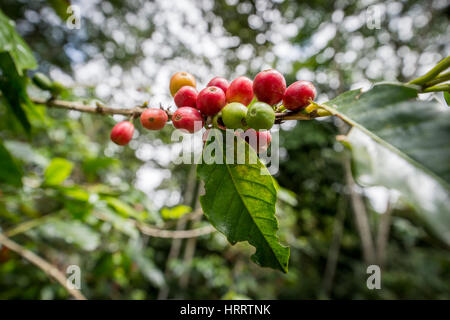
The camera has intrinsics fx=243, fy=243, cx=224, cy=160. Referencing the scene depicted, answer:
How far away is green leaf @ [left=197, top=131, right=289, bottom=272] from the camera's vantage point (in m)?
0.61

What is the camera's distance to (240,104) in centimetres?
60

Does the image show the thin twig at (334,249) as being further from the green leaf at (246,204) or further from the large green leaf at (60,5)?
the large green leaf at (60,5)

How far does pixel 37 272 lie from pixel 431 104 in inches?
127

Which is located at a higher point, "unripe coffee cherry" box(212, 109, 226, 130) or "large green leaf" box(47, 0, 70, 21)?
"large green leaf" box(47, 0, 70, 21)

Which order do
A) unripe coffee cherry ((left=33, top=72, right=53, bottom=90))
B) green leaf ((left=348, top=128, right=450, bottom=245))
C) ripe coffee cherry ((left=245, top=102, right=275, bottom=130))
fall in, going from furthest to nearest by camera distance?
1. unripe coffee cherry ((left=33, top=72, right=53, bottom=90))
2. ripe coffee cherry ((left=245, top=102, right=275, bottom=130))
3. green leaf ((left=348, top=128, right=450, bottom=245))

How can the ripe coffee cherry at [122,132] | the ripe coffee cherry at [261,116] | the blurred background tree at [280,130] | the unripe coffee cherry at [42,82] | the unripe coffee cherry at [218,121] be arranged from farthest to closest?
1. the blurred background tree at [280,130]
2. the unripe coffee cherry at [42,82]
3. the ripe coffee cherry at [122,132]
4. the unripe coffee cherry at [218,121]
5. the ripe coffee cherry at [261,116]

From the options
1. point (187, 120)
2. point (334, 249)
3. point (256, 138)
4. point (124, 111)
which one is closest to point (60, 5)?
point (124, 111)

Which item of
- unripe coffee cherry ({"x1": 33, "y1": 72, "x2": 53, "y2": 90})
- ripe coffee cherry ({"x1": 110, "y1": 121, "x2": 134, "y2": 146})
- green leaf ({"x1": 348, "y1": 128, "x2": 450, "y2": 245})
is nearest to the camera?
green leaf ({"x1": 348, "y1": 128, "x2": 450, "y2": 245})

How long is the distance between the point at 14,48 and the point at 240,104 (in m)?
0.89

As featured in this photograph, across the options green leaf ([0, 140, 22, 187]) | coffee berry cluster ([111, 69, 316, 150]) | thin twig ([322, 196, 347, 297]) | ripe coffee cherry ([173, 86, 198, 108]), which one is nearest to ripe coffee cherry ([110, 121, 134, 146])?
coffee berry cluster ([111, 69, 316, 150])

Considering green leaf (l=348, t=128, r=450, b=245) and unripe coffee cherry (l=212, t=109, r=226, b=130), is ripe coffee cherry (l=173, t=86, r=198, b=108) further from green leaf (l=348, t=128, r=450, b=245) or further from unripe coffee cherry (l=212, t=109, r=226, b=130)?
green leaf (l=348, t=128, r=450, b=245)

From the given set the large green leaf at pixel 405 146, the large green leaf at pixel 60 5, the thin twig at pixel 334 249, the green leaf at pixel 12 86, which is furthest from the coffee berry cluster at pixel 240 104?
the thin twig at pixel 334 249

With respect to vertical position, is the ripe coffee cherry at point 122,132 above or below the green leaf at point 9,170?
above

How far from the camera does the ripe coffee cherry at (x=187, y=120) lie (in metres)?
0.60
